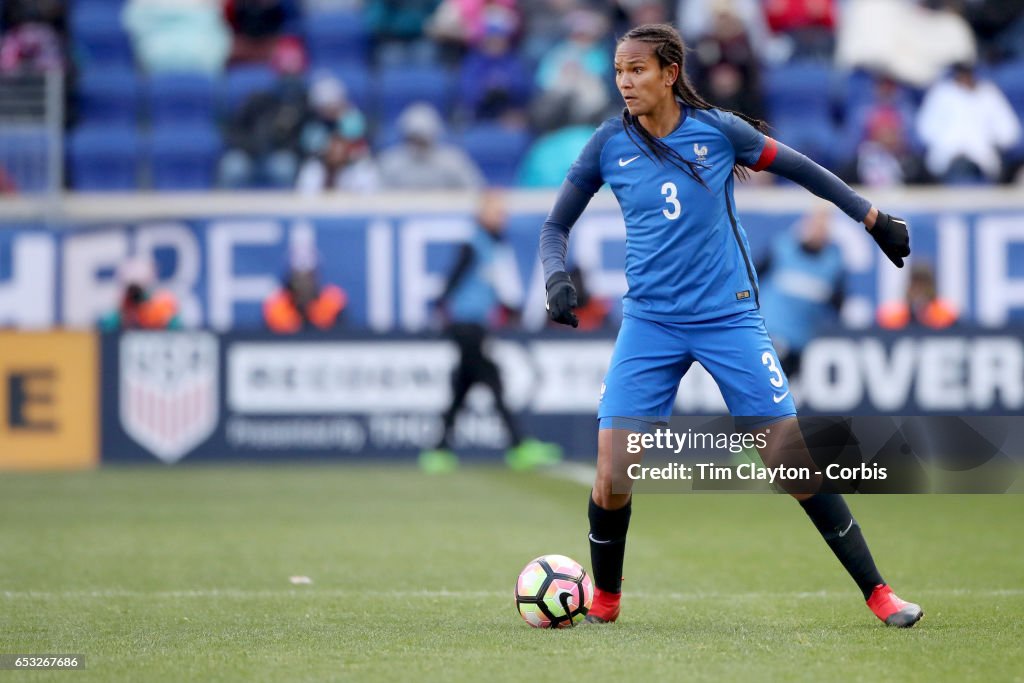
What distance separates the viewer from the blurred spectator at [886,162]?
53.6ft

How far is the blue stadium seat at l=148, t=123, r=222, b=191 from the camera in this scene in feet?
55.8

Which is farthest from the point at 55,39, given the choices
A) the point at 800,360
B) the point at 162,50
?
the point at 800,360

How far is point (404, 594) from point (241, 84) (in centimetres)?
1171

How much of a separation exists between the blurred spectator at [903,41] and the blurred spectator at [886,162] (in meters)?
1.42

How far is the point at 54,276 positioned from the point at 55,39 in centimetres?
331

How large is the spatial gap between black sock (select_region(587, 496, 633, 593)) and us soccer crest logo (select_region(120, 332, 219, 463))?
9.07 m

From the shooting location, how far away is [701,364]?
588cm

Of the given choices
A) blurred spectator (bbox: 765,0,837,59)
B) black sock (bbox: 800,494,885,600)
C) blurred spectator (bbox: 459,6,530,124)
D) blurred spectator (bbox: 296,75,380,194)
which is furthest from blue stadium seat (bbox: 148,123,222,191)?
black sock (bbox: 800,494,885,600)

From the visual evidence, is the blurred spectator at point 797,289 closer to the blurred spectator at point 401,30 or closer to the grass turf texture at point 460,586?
the grass turf texture at point 460,586

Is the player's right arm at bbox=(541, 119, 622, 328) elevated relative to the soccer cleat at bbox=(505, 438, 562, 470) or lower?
elevated

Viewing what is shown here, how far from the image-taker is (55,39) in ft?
57.8

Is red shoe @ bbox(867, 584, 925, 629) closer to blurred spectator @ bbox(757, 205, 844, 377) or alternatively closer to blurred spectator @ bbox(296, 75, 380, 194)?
blurred spectator @ bbox(757, 205, 844, 377)

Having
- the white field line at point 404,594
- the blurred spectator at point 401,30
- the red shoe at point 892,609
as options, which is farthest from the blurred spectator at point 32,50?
the red shoe at point 892,609

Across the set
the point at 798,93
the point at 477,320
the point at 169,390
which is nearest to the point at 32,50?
the point at 169,390
